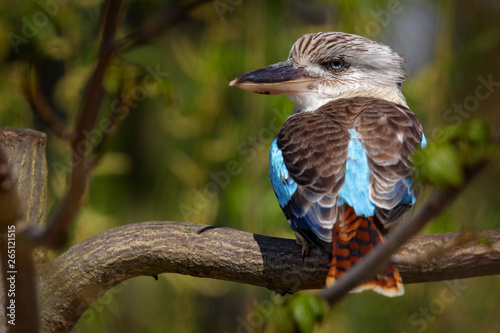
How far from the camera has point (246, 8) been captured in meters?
3.44

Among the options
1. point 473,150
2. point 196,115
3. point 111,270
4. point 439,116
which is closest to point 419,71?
point 439,116

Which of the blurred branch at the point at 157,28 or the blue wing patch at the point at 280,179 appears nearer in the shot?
the blurred branch at the point at 157,28

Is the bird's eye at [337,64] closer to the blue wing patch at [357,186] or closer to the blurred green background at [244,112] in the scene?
the blurred green background at [244,112]

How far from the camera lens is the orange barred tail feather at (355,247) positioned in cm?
177

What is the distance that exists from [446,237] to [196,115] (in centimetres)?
214

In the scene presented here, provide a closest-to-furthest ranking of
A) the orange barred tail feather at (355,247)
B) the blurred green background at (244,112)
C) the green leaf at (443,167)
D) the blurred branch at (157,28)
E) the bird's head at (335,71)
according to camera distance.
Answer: the green leaf at (443,167) < the blurred branch at (157,28) < the orange barred tail feather at (355,247) < the bird's head at (335,71) < the blurred green background at (244,112)

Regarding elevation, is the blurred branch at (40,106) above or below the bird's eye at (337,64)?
above

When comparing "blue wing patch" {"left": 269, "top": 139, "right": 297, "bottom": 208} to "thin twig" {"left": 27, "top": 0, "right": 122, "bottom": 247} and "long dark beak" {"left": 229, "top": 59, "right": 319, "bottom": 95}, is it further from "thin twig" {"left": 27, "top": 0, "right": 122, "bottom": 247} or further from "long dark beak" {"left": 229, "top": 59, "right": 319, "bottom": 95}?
"thin twig" {"left": 27, "top": 0, "right": 122, "bottom": 247}

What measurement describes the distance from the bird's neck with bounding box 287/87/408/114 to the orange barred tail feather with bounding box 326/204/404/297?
85cm

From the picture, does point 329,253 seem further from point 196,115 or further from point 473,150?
point 196,115

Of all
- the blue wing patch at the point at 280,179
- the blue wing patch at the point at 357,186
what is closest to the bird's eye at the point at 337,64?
the blue wing patch at the point at 280,179

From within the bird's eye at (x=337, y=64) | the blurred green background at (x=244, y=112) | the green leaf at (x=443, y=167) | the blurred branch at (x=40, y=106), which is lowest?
the blurred green background at (x=244, y=112)

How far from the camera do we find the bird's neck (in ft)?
8.70

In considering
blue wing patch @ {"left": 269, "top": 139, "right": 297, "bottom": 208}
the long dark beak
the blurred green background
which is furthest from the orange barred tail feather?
the blurred green background
